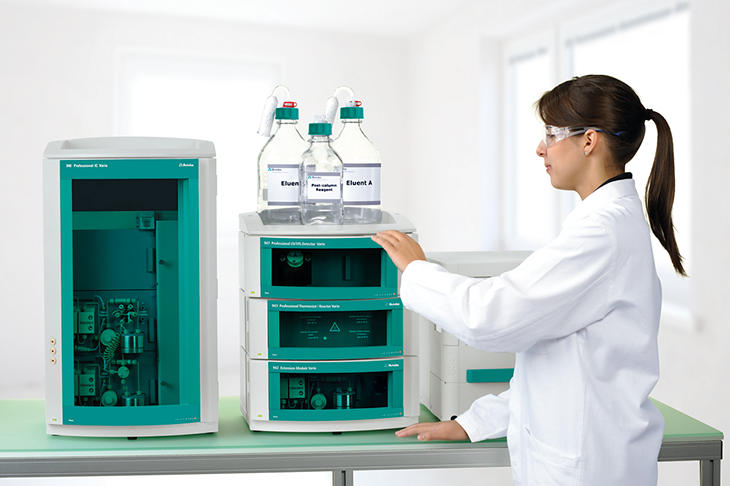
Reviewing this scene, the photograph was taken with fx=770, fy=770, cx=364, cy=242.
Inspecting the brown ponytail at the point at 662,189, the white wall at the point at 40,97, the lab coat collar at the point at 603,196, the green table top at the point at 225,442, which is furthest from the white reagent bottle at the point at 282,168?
the white wall at the point at 40,97

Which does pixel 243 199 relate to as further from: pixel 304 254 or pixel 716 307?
pixel 304 254

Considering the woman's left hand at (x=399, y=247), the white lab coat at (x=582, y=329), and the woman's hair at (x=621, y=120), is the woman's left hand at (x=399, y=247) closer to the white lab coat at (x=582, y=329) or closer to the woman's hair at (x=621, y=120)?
the white lab coat at (x=582, y=329)

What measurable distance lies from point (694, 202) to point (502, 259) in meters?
1.55

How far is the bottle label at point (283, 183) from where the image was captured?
1641 millimetres

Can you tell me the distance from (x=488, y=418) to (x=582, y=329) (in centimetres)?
34

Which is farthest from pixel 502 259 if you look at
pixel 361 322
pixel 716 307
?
pixel 716 307

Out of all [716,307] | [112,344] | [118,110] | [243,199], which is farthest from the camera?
[243,199]

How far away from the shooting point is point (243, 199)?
5820 mm

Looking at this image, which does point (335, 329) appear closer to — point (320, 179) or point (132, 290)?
point (320, 179)

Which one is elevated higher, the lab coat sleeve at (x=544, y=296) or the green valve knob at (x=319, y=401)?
the lab coat sleeve at (x=544, y=296)

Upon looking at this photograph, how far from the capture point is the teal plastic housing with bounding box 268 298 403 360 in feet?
5.22

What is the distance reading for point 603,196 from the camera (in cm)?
135

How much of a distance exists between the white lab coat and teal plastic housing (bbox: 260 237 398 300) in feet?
0.62

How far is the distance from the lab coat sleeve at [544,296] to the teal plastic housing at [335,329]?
304 millimetres
